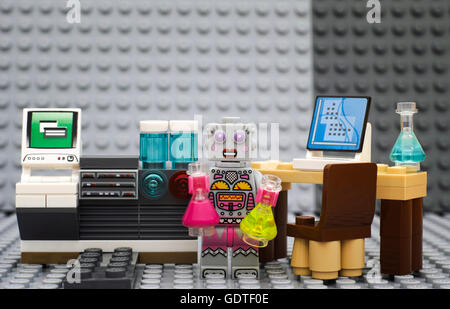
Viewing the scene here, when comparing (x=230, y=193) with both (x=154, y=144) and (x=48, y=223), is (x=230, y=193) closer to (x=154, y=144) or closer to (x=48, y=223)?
(x=154, y=144)

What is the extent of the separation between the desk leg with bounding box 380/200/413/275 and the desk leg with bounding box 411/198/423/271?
0.40 feet

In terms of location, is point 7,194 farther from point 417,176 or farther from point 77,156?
point 417,176

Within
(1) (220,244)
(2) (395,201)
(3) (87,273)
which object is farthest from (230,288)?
(2) (395,201)

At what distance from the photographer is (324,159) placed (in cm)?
379

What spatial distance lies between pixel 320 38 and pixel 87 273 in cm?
398

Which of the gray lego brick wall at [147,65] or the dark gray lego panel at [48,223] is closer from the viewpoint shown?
the dark gray lego panel at [48,223]

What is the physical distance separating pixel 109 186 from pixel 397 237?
1.93 meters

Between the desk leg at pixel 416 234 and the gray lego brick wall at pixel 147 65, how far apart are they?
2675 millimetres

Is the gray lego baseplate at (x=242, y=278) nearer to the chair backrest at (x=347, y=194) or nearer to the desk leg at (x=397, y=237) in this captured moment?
the desk leg at (x=397, y=237)

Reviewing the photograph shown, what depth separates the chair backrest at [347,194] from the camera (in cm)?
341

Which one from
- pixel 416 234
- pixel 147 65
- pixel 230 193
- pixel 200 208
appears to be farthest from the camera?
pixel 147 65

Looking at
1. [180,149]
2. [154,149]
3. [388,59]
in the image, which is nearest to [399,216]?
[180,149]

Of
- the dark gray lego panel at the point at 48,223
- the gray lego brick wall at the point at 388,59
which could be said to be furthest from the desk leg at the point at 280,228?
the gray lego brick wall at the point at 388,59

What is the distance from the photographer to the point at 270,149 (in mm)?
6117
